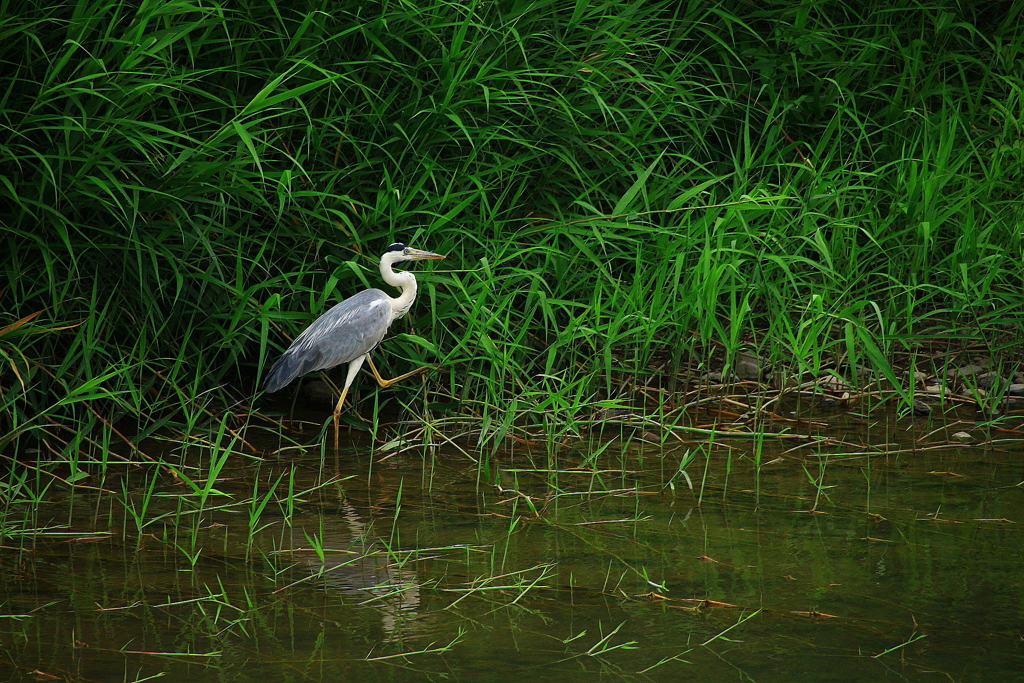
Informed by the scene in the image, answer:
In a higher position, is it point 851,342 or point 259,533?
point 851,342

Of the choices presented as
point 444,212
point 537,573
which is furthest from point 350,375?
point 537,573

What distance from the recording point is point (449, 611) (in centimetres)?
316

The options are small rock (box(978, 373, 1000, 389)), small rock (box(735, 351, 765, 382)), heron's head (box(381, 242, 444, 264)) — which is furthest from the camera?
small rock (box(735, 351, 765, 382))

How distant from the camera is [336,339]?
4.73 metres

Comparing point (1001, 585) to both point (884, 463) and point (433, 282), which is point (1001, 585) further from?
point (433, 282)

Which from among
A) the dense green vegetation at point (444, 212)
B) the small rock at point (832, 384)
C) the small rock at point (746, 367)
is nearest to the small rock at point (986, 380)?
the dense green vegetation at point (444, 212)

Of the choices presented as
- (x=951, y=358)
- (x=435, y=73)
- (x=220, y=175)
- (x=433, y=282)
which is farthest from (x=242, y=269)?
(x=951, y=358)

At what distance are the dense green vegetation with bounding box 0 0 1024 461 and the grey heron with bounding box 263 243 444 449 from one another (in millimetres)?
124

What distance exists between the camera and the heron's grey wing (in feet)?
15.5

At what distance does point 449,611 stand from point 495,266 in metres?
1.99

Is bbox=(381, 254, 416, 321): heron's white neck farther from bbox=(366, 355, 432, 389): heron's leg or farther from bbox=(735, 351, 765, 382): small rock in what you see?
bbox=(735, 351, 765, 382): small rock

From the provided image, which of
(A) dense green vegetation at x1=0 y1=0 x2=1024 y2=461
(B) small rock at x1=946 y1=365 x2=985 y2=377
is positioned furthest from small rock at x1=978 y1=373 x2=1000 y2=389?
(A) dense green vegetation at x1=0 y1=0 x2=1024 y2=461

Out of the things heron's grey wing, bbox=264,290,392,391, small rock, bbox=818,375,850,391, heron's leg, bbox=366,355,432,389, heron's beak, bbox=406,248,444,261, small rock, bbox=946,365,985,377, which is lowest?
small rock, bbox=818,375,850,391

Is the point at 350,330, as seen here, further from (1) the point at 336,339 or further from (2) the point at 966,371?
(2) the point at 966,371
